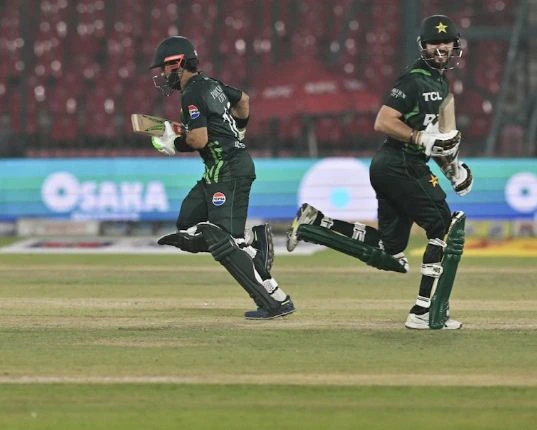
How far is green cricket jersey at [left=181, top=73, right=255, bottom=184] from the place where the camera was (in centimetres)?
970

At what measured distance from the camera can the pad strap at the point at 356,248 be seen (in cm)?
966

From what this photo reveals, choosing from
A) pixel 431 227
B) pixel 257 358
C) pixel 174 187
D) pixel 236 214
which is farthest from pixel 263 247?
pixel 174 187

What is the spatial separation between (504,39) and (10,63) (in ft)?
23.7

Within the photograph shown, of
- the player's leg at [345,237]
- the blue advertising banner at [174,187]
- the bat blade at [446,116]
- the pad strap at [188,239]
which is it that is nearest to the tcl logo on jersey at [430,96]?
the bat blade at [446,116]

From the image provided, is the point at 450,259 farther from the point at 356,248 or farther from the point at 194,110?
the point at 194,110

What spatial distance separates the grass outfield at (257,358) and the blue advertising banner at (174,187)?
4972 millimetres

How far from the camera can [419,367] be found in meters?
8.08

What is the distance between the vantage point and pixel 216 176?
32.5 ft

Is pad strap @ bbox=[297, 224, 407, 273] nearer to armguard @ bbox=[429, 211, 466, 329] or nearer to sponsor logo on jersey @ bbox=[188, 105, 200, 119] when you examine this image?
armguard @ bbox=[429, 211, 466, 329]

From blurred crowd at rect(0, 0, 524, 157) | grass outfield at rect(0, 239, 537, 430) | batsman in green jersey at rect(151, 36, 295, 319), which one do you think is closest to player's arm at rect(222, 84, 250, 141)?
batsman in green jersey at rect(151, 36, 295, 319)

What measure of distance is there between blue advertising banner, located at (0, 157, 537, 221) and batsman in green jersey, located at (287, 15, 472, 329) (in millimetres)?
8531

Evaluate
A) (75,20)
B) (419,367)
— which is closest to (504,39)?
(75,20)

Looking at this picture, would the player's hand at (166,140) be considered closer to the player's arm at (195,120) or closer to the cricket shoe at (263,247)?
the player's arm at (195,120)

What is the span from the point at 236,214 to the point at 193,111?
2.54ft
